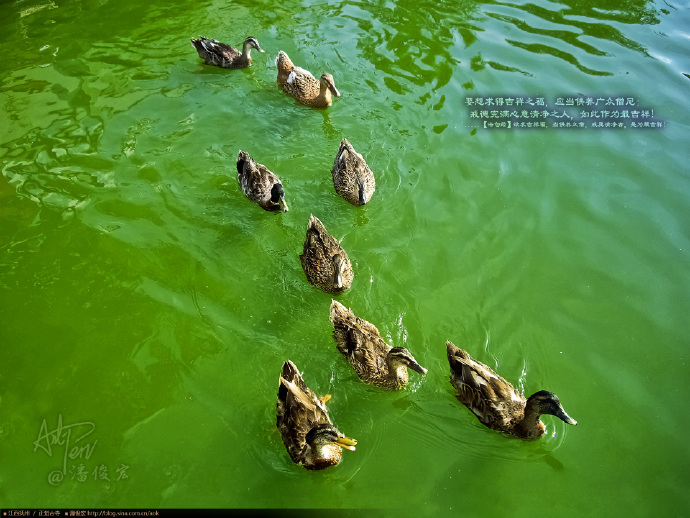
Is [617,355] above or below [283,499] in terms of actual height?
above

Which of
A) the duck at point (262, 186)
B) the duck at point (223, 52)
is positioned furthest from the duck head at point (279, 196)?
the duck at point (223, 52)

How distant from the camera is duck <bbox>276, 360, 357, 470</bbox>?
4.38 meters

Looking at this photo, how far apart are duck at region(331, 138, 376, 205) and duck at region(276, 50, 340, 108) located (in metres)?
1.39

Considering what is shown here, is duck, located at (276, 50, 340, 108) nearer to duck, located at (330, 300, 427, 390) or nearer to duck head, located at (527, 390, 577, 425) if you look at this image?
duck, located at (330, 300, 427, 390)

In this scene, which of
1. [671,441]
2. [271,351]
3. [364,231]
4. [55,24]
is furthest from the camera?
[55,24]

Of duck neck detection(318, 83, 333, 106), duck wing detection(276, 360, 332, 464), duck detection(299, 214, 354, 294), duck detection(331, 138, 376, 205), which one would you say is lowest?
duck wing detection(276, 360, 332, 464)

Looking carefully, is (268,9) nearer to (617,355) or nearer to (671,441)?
(617,355)

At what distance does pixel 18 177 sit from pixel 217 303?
366cm

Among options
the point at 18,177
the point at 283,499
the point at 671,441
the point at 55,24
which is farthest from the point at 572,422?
the point at 55,24

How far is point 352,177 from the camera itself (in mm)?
6711

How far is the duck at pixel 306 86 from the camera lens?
314 inches

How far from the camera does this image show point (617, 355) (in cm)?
532

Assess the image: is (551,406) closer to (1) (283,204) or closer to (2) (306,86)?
(1) (283,204)

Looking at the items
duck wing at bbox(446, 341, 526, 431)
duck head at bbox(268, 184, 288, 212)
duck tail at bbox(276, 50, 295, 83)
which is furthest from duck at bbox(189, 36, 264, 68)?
duck wing at bbox(446, 341, 526, 431)
